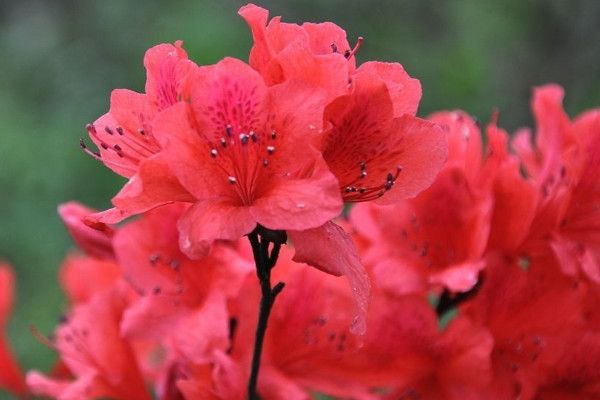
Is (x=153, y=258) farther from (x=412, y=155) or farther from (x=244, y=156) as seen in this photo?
(x=412, y=155)

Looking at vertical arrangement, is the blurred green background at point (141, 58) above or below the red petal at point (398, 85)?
below

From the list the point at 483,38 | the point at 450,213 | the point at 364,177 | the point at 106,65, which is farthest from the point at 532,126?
the point at 364,177

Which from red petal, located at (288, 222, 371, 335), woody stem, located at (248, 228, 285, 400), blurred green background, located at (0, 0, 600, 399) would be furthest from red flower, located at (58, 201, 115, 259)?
blurred green background, located at (0, 0, 600, 399)

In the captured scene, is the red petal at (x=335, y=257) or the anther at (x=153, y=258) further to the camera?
the anther at (x=153, y=258)

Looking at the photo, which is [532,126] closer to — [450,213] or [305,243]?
[450,213]

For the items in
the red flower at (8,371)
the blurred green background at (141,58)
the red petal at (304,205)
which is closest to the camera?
the red petal at (304,205)

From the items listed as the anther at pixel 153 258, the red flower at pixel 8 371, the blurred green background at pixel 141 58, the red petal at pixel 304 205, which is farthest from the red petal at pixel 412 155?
the blurred green background at pixel 141 58

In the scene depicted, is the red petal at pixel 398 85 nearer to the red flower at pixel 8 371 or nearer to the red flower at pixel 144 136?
the red flower at pixel 144 136
